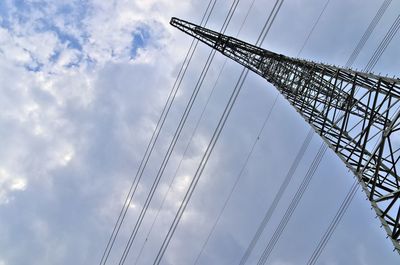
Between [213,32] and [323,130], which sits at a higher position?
[213,32]

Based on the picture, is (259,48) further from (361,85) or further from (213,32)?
(361,85)

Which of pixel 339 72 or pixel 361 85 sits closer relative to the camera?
pixel 361 85

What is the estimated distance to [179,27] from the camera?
31.2 meters

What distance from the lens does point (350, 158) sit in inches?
587

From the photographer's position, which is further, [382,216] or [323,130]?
[323,130]

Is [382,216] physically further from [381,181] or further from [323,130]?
[323,130]

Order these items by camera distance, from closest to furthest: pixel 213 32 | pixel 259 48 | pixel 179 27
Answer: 1. pixel 259 48
2. pixel 213 32
3. pixel 179 27

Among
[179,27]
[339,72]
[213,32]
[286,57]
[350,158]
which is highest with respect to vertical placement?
[179,27]

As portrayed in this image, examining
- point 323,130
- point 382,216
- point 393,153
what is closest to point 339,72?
point 323,130

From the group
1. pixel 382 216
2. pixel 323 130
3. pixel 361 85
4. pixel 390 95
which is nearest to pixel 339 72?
pixel 361 85

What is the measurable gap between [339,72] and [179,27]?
52.3 ft

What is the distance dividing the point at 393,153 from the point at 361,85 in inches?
191

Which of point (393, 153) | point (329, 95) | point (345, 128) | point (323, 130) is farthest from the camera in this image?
point (329, 95)

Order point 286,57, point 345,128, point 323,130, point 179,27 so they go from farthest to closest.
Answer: point 179,27 → point 286,57 → point 323,130 → point 345,128
